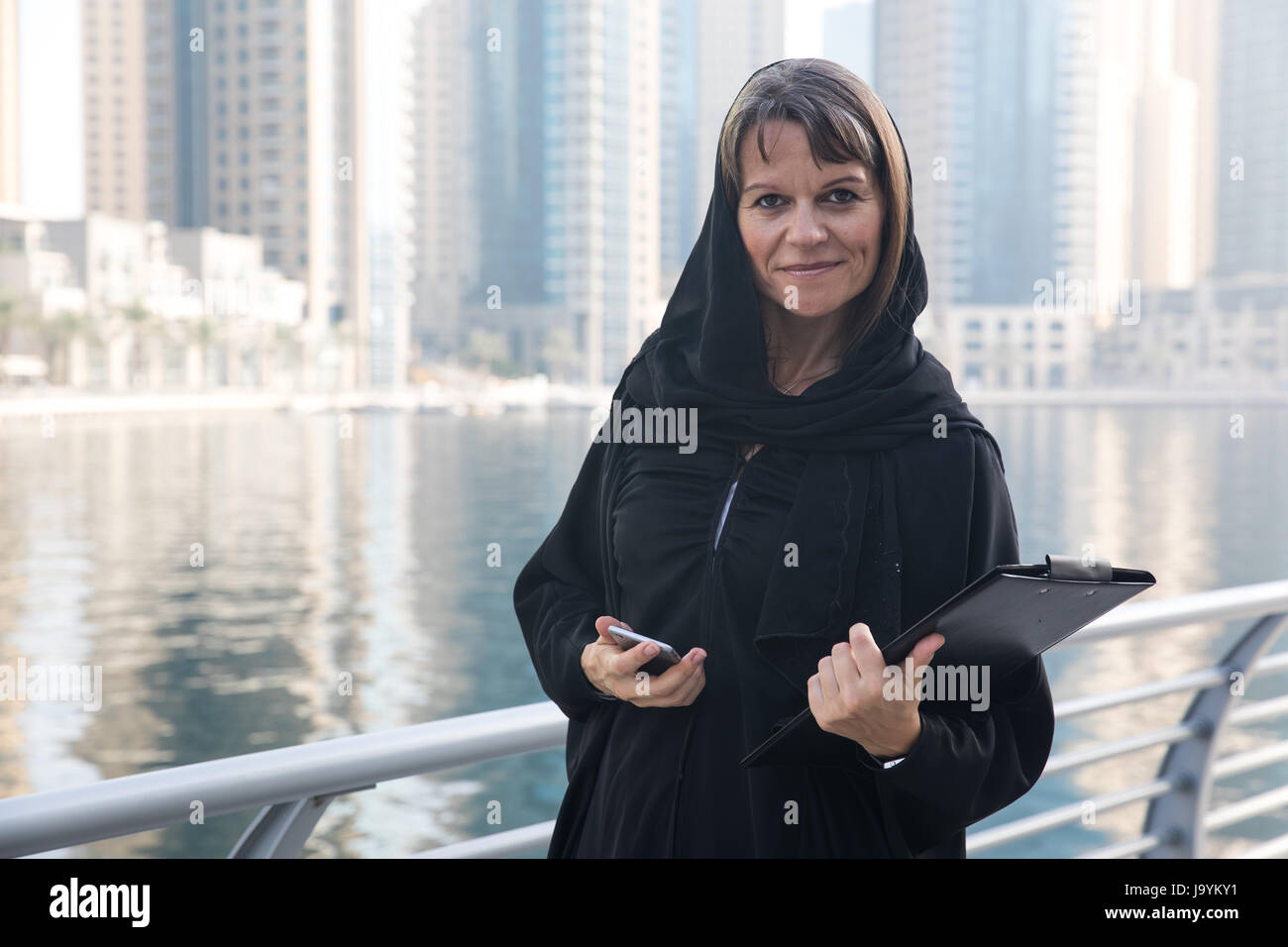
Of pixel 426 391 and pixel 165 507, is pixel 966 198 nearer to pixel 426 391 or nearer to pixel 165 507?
pixel 426 391

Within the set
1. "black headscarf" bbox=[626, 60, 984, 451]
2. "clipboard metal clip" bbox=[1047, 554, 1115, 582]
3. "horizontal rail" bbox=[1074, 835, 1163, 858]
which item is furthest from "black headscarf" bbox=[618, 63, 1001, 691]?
"horizontal rail" bbox=[1074, 835, 1163, 858]

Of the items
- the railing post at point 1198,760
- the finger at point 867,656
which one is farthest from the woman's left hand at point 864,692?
the railing post at point 1198,760

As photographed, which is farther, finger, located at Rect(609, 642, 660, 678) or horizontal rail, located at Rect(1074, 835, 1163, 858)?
horizontal rail, located at Rect(1074, 835, 1163, 858)

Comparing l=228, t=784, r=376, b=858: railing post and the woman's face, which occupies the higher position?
the woman's face

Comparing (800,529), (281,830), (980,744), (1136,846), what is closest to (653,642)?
(800,529)

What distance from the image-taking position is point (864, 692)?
2.40 feet

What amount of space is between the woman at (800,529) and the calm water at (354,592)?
1859mm

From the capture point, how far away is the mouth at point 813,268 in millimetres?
858

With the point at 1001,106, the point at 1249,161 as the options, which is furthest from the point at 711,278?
the point at 1249,161

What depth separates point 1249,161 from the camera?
65.4 meters

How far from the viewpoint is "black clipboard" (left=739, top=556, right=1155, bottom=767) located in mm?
695

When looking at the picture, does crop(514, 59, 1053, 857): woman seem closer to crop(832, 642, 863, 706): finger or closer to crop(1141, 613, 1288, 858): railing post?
crop(832, 642, 863, 706): finger

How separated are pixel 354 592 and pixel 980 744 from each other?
62.4ft

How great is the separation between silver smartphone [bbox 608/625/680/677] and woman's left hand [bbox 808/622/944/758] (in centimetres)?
11
